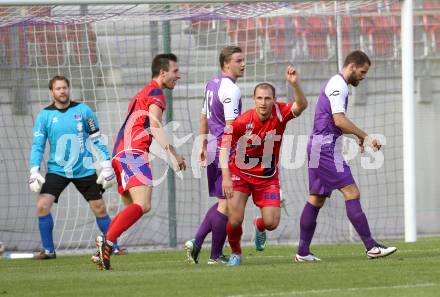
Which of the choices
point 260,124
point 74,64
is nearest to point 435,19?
point 74,64

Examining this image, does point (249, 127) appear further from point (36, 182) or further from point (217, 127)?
point (36, 182)

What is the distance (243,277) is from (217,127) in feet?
7.08

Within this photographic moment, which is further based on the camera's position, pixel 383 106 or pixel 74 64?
pixel 383 106

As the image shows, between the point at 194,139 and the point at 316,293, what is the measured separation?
7.06m

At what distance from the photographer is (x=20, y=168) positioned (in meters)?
13.8

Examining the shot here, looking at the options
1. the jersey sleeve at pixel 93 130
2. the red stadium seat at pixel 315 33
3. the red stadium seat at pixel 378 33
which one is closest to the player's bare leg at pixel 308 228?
the jersey sleeve at pixel 93 130

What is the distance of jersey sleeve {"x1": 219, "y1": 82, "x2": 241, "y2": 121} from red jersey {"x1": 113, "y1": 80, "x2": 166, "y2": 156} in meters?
0.55

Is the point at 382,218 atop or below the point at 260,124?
below

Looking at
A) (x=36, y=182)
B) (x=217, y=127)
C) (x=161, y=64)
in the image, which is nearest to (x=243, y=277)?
(x=217, y=127)

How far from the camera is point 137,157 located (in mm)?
9672

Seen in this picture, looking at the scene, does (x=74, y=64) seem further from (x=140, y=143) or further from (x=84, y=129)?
(x=140, y=143)

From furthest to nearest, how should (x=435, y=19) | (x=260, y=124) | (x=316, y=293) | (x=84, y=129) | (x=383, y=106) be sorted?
1. (x=435, y=19)
2. (x=383, y=106)
3. (x=84, y=129)
4. (x=260, y=124)
5. (x=316, y=293)

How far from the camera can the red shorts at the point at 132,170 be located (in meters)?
9.58

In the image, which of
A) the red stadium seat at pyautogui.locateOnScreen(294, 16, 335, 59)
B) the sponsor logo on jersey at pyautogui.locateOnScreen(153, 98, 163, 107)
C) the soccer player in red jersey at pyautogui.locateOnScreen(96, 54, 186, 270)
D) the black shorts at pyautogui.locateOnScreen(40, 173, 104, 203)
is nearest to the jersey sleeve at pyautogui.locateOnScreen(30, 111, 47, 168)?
the black shorts at pyautogui.locateOnScreen(40, 173, 104, 203)
